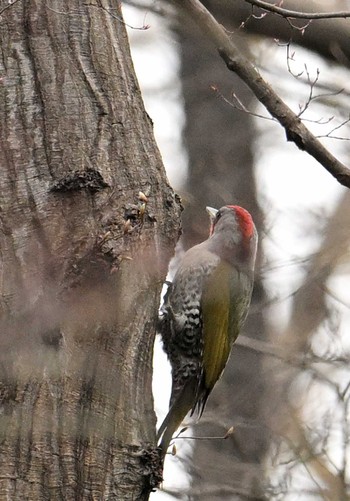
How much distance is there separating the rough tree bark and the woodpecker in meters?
1.22

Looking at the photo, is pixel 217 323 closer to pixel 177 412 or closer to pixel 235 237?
pixel 235 237

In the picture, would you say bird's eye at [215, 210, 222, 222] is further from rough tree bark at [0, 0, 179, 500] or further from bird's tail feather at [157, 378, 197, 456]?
rough tree bark at [0, 0, 179, 500]

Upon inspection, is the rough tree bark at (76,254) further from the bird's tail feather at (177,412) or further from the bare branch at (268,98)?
the bird's tail feather at (177,412)

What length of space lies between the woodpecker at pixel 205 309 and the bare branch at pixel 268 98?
135cm

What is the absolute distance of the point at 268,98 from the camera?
4.07m

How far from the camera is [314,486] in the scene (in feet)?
22.4

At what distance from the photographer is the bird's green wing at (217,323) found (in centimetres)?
530

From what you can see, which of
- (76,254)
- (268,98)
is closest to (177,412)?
(76,254)

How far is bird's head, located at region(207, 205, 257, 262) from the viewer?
222 inches

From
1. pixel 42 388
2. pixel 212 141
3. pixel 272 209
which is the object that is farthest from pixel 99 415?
pixel 212 141

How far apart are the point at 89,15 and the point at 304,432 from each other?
12.9ft

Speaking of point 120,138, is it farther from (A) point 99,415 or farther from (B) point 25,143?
(A) point 99,415

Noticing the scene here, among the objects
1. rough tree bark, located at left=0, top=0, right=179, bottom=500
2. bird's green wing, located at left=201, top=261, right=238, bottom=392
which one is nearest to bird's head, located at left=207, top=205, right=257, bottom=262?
bird's green wing, located at left=201, top=261, right=238, bottom=392

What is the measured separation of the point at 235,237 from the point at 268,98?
5.45ft
